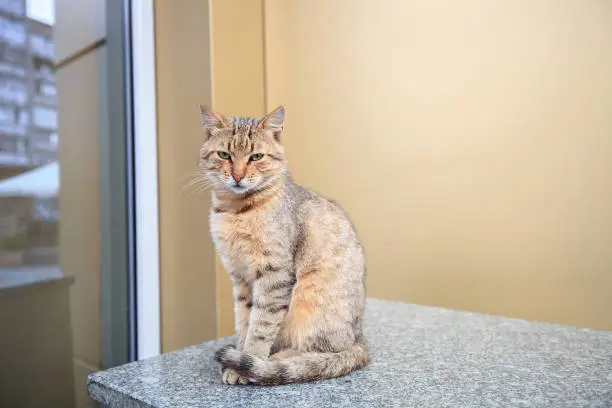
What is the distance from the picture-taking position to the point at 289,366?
0.94 meters

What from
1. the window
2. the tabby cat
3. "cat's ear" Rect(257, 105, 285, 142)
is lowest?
the tabby cat

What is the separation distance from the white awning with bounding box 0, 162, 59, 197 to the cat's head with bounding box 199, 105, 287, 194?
29.5 inches

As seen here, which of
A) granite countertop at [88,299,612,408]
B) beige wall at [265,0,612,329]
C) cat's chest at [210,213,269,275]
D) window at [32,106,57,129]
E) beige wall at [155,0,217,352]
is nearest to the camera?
granite countertop at [88,299,612,408]

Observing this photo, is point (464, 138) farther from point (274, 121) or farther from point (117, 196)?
point (117, 196)

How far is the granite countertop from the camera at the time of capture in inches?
34.3

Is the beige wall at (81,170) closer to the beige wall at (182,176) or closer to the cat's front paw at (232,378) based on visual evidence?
the beige wall at (182,176)

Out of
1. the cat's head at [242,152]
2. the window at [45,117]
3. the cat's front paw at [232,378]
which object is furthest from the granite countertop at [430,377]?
the window at [45,117]

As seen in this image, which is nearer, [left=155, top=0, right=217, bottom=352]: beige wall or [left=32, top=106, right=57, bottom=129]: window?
[left=32, top=106, right=57, bottom=129]: window

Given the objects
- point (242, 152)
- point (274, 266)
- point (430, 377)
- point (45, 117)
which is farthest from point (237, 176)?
point (45, 117)

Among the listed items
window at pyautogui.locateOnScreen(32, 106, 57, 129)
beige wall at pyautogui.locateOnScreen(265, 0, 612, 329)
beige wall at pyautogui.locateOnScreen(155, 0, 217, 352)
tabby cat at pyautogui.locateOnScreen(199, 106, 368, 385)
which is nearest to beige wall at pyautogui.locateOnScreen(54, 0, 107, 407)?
window at pyautogui.locateOnScreen(32, 106, 57, 129)

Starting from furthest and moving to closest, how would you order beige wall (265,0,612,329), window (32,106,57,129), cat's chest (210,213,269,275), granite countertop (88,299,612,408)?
1. window (32,106,57,129)
2. beige wall (265,0,612,329)
3. cat's chest (210,213,269,275)
4. granite countertop (88,299,612,408)

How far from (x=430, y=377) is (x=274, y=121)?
23.5 inches

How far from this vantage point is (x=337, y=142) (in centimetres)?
189

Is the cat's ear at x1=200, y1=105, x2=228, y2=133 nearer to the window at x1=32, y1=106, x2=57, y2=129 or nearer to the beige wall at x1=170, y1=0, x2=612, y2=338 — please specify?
the beige wall at x1=170, y1=0, x2=612, y2=338
